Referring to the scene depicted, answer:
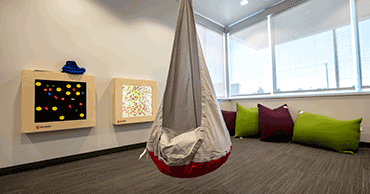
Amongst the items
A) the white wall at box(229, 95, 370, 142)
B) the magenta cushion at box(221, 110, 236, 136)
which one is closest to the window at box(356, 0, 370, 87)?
the white wall at box(229, 95, 370, 142)

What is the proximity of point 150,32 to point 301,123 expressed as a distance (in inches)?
117

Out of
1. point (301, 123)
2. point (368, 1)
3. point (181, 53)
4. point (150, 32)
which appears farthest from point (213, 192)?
point (368, 1)

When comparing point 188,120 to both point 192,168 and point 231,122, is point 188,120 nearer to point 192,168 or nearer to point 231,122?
point 192,168

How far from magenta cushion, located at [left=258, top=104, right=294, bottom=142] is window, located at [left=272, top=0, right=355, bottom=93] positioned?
2.44ft

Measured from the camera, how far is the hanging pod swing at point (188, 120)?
0.94 m

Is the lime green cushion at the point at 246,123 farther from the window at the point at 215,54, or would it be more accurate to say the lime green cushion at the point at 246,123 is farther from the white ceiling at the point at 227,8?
the white ceiling at the point at 227,8

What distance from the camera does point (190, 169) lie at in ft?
3.05

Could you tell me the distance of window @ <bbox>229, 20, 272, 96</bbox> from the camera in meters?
3.60

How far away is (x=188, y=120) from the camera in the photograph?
127cm

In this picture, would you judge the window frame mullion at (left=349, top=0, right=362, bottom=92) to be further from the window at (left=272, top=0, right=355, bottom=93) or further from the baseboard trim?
the baseboard trim

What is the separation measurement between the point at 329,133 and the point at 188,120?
2.10m

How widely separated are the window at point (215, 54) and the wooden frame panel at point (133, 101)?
177 cm

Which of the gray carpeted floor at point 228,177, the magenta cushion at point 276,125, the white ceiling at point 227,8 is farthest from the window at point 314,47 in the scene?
the gray carpeted floor at point 228,177

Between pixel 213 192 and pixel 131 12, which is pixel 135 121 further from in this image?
pixel 131 12
